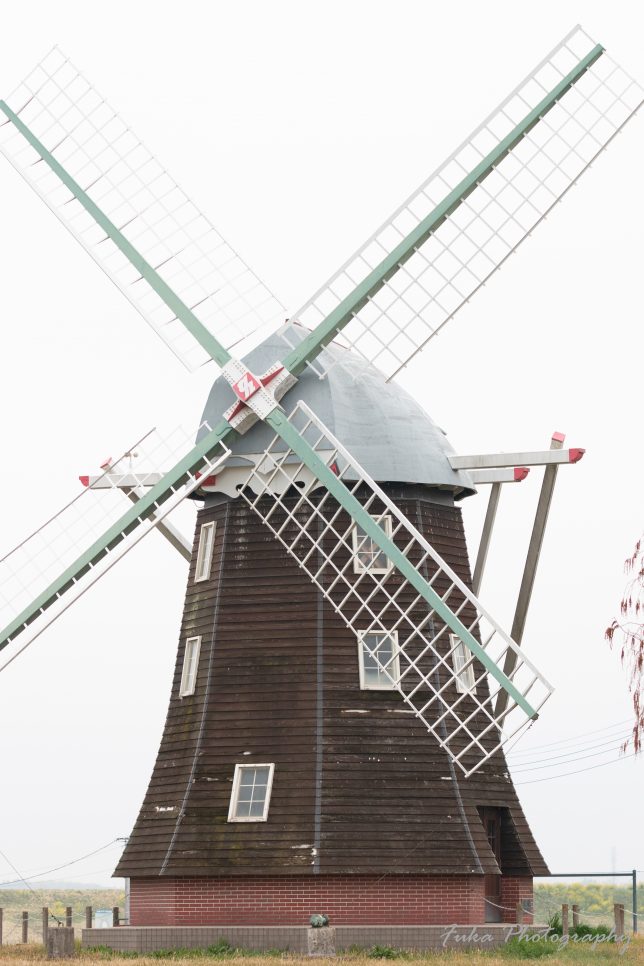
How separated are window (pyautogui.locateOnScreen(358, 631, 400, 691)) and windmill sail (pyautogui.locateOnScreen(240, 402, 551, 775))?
0.07 ft

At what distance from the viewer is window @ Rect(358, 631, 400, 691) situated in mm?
22844

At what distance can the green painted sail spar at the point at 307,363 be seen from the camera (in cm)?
2172

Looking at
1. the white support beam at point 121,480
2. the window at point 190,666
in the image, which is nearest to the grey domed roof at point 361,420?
the white support beam at point 121,480

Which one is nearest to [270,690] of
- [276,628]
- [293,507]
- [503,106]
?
[276,628]

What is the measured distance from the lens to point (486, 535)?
24812mm

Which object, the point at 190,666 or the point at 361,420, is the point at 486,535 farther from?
the point at 190,666

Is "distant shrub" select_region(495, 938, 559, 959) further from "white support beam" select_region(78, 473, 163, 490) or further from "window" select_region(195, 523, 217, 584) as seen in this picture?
"white support beam" select_region(78, 473, 163, 490)

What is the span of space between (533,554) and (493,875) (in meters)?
4.56

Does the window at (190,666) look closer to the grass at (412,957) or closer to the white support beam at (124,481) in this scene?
the white support beam at (124,481)

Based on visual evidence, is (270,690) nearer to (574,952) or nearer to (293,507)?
(293,507)

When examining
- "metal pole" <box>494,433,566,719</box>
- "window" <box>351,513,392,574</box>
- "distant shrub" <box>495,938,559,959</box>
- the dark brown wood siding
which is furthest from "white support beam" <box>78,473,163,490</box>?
"distant shrub" <box>495,938,559,959</box>

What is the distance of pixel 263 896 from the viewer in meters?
22.1

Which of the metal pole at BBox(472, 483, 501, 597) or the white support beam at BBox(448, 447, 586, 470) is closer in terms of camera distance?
the white support beam at BBox(448, 447, 586, 470)

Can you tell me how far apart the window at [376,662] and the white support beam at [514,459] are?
2776 millimetres
